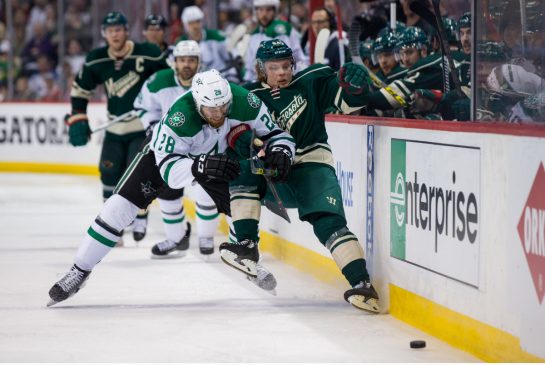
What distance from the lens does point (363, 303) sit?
5.48 metres

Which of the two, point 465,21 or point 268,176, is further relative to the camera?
point 268,176

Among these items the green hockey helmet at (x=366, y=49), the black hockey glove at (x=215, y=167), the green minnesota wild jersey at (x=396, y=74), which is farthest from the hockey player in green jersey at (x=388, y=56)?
the black hockey glove at (x=215, y=167)

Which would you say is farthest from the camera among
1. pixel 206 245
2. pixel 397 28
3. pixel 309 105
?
pixel 206 245

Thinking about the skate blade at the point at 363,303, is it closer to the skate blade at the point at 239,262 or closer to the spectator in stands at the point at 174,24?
the skate blade at the point at 239,262

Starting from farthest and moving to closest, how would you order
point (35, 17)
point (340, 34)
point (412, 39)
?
point (35, 17) < point (340, 34) < point (412, 39)

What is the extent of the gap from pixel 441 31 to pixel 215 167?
142cm

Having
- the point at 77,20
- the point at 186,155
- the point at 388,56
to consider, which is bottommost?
the point at 186,155

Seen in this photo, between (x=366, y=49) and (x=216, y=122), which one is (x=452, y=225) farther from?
(x=366, y=49)

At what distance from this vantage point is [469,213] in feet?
15.4

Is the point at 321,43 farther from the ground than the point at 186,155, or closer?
farther from the ground

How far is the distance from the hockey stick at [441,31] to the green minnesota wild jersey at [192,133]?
2.65 ft

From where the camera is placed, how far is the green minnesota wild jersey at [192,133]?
5609mm

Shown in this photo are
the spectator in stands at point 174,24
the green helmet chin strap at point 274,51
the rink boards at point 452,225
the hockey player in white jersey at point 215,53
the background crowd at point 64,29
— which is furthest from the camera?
the spectator in stands at point 174,24

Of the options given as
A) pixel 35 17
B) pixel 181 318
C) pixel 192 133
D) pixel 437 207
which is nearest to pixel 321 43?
pixel 192 133
